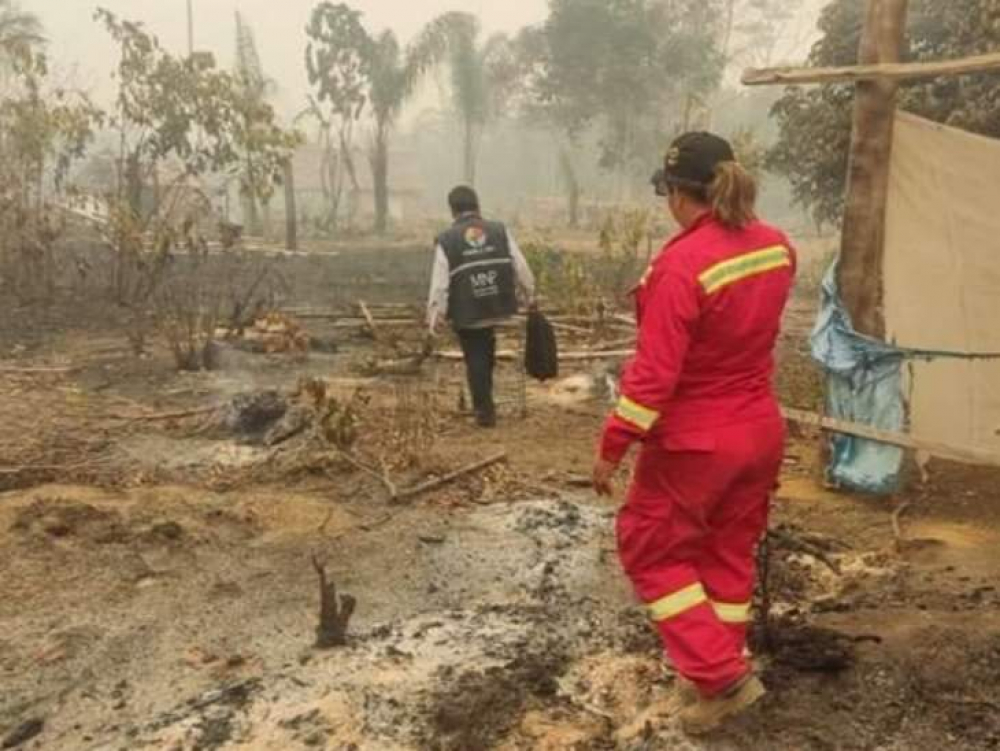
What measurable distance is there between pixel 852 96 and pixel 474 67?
26.3 metres

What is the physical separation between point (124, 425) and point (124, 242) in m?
5.09

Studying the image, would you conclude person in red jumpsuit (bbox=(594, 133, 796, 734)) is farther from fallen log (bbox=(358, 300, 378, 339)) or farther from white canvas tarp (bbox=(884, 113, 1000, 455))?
fallen log (bbox=(358, 300, 378, 339))

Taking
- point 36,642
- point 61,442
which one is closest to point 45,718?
point 36,642

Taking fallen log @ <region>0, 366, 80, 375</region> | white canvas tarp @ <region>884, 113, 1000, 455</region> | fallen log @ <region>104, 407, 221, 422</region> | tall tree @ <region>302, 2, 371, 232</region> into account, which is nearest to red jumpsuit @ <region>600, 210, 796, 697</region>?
white canvas tarp @ <region>884, 113, 1000, 455</region>

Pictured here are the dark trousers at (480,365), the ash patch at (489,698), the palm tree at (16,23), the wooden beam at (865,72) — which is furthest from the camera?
the palm tree at (16,23)

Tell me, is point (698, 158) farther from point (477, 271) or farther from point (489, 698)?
point (477, 271)

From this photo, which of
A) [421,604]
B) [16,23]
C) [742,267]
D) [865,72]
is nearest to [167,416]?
[421,604]

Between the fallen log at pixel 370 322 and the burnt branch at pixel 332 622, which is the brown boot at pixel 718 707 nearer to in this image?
the burnt branch at pixel 332 622

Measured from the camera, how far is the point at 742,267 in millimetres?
3064

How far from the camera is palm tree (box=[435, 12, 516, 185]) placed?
32.0 meters

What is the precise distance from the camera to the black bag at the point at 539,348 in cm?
696

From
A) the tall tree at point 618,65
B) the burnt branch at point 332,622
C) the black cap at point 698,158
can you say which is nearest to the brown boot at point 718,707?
the burnt branch at point 332,622

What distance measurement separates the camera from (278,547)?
5.04 meters

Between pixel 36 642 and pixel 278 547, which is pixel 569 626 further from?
pixel 36 642
